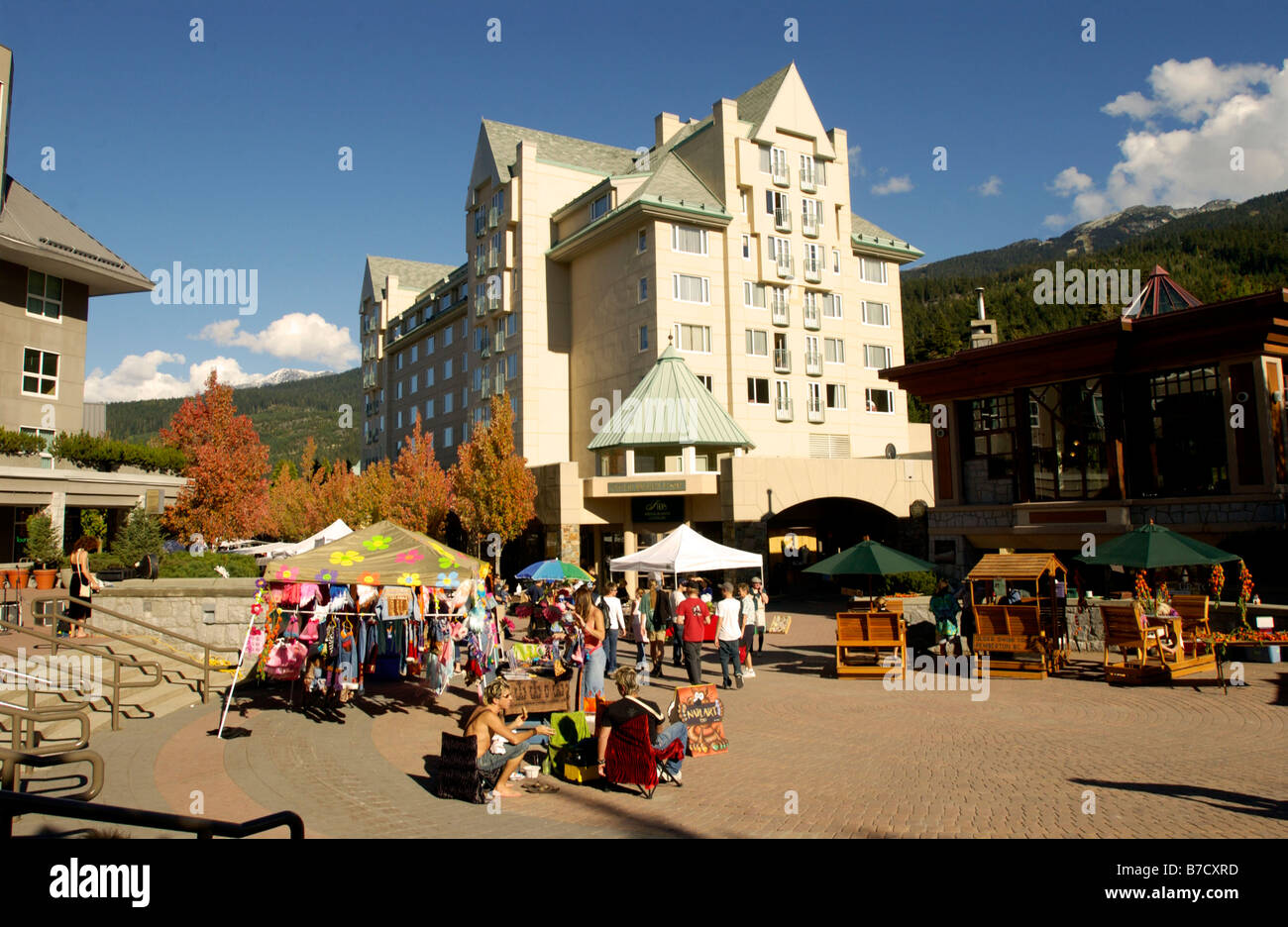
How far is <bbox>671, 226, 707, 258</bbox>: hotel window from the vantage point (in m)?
41.7

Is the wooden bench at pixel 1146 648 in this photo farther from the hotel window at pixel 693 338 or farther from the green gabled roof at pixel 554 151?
the green gabled roof at pixel 554 151

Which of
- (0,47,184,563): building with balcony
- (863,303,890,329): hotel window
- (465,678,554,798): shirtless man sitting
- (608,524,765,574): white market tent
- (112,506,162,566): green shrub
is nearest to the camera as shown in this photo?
(465,678,554,798): shirtless man sitting

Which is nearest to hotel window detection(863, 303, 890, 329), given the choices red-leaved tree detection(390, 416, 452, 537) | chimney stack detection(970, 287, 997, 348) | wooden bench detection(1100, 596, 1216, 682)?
chimney stack detection(970, 287, 997, 348)

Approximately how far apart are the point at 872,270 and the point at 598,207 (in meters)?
16.7

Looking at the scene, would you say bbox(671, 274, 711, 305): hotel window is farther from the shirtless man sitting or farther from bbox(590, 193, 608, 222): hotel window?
the shirtless man sitting

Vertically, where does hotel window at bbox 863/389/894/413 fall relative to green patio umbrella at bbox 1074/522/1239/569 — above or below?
above

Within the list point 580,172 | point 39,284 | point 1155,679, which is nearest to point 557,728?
point 1155,679

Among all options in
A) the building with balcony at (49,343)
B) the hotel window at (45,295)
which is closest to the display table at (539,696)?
the building with balcony at (49,343)

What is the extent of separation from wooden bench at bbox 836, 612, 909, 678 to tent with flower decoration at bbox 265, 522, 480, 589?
7.66 metres

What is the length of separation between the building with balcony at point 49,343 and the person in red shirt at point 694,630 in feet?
64.6

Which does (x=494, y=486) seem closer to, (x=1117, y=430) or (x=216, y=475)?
(x=216, y=475)

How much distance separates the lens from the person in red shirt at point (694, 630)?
15133mm
